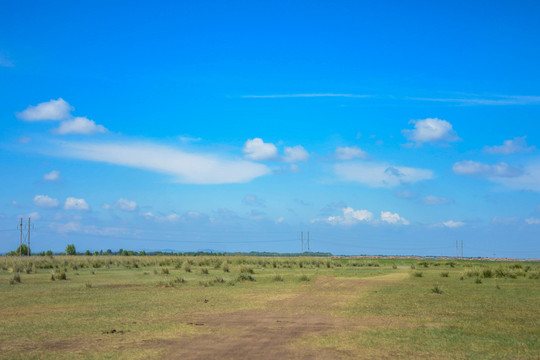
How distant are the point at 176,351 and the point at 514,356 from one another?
790 centimetres

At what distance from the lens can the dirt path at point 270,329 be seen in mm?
11547

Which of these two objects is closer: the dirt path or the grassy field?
the dirt path

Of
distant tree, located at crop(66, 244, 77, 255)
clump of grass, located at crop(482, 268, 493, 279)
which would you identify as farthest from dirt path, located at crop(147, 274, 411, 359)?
distant tree, located at crop(66, 244, 77, 255)

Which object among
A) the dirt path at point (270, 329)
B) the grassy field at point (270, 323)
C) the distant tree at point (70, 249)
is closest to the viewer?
the dirt path at point (270, 329)

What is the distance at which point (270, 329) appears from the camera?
14828 millimetres

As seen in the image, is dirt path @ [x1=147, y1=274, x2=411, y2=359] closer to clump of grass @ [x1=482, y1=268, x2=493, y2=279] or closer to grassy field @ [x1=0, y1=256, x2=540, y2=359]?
grassy field @ [x1=0, y1=256, x2=540, y2=359]

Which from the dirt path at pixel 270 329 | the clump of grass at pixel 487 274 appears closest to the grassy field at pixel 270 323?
Answer: the dirt path at pixel 270 329

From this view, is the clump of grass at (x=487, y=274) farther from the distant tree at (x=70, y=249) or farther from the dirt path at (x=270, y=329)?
the distant tree at (x=70, y=249)

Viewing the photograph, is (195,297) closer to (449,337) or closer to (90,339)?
(90,339)

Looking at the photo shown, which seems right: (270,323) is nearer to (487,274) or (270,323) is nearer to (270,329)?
(270,329)

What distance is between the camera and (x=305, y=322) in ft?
53.1

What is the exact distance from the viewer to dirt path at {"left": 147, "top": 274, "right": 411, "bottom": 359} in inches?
455

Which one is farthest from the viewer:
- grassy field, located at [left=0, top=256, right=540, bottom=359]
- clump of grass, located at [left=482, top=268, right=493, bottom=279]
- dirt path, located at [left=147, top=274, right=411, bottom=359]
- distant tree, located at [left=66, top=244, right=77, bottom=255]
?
distant tree, located at [left=66, top=244, right=77, bottom=255]

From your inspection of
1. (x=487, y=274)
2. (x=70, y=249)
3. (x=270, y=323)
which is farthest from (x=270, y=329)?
(x=70, y=249)
